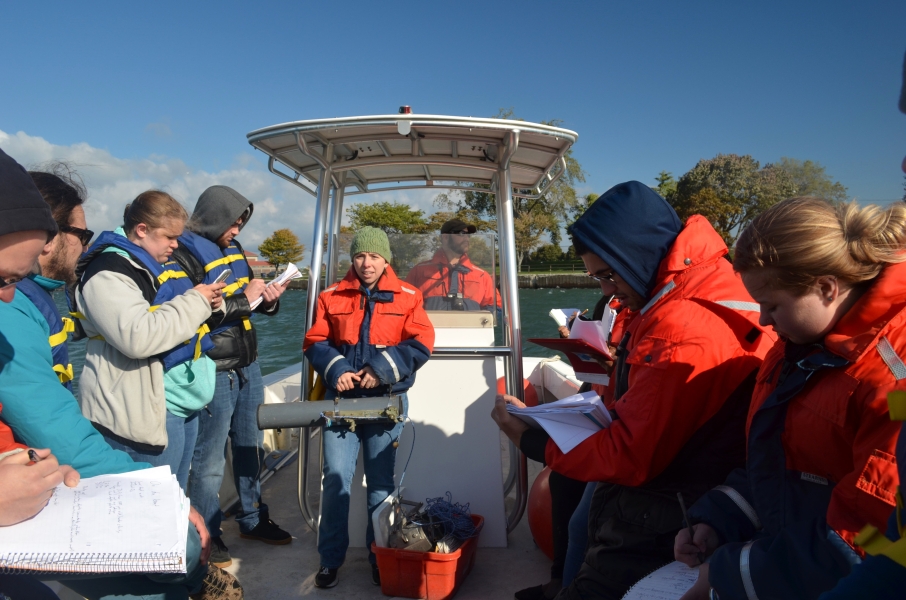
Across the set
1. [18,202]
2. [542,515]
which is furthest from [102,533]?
[542,515]

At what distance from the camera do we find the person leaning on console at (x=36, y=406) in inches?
55.0

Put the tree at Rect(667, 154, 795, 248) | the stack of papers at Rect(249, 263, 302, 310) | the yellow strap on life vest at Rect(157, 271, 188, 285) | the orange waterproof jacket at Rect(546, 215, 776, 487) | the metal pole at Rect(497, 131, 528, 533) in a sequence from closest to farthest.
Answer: the orange waterproof jacket at Rect(546, 215, 776, 487), the yellow strap on life vest at Rect(157, 271, 188, 285), the stack of papers at Rect(249, 263, 302, 310), the metal pole at Rect(497, 131, 528, 533), the tree at Rect(667, 154, 795, 248)

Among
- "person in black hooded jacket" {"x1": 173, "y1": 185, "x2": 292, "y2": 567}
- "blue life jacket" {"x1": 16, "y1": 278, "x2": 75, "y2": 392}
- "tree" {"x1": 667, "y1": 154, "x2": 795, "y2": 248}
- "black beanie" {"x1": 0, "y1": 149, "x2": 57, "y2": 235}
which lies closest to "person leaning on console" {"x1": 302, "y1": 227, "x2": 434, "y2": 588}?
"person in black hooded jacket" {"x1": 173, "y1": 185, "x2": 292, "y2": 567}

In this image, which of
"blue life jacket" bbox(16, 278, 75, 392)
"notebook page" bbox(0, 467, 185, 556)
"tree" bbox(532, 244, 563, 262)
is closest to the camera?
"notebook page" bbox(0, 467, 185, 556)

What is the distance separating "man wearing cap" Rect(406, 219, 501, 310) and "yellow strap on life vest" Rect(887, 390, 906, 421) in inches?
134

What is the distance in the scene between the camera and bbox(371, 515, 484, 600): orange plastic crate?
2.98 m

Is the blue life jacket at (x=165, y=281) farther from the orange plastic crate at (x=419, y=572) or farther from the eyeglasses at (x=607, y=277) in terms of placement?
the eyeglasses at (x=607, y=277)

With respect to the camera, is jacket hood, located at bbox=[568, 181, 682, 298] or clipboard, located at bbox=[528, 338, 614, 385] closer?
jacket hood, located at bbox=[568, 181, 682, 298]

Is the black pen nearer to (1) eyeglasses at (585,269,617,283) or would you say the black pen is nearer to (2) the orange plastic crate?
(1) eyeglasses at (585,269,617,283)

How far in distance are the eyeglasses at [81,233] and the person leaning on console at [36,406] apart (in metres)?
0.89

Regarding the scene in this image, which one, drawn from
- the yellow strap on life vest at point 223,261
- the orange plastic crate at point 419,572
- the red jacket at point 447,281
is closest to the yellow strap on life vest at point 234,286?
the yellow strap on life vest at point 223,261

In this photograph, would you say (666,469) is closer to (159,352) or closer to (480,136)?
(159,352)

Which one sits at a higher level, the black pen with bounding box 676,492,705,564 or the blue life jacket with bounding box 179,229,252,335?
the blue life jacket with bounding box 179,229,252,335

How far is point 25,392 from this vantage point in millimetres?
1641
